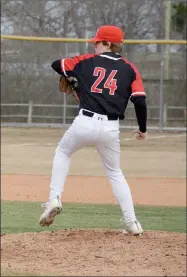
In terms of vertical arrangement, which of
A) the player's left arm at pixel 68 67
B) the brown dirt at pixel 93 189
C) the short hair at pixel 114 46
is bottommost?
the brown dirt at pixel 93 189

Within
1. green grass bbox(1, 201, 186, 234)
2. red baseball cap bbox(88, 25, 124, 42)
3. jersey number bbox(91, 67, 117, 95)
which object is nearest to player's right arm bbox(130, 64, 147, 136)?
jersey number bbox(91, 67, 117, 95)

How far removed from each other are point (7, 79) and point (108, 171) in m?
12.4

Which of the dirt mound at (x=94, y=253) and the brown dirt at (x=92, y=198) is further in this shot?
the brown dirt at (x=92, y=198)

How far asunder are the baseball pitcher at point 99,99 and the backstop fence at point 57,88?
35.7 ft

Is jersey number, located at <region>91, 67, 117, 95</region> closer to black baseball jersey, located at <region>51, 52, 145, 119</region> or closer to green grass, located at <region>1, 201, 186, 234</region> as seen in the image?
black baseball jersey, located at <region>51, 52, 145, 119</region>

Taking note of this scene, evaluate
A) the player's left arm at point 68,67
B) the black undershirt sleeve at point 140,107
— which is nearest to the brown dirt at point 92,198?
the black undershirt sleeve at point 140,107

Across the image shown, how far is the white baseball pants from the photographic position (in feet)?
18.8

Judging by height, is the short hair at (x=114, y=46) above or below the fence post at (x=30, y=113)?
above

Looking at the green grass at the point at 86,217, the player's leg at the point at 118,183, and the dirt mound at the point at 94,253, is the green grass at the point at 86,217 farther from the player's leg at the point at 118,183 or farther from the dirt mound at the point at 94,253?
the player's leg at the point at 118,183

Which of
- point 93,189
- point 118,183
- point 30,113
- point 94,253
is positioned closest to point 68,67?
point 118,183

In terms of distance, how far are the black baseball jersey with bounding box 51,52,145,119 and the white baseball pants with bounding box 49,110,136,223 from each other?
4.0 inches

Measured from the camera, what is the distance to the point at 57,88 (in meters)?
18.4

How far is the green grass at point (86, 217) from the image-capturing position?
7293 millimetres

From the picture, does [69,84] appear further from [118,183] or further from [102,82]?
[118,183]
